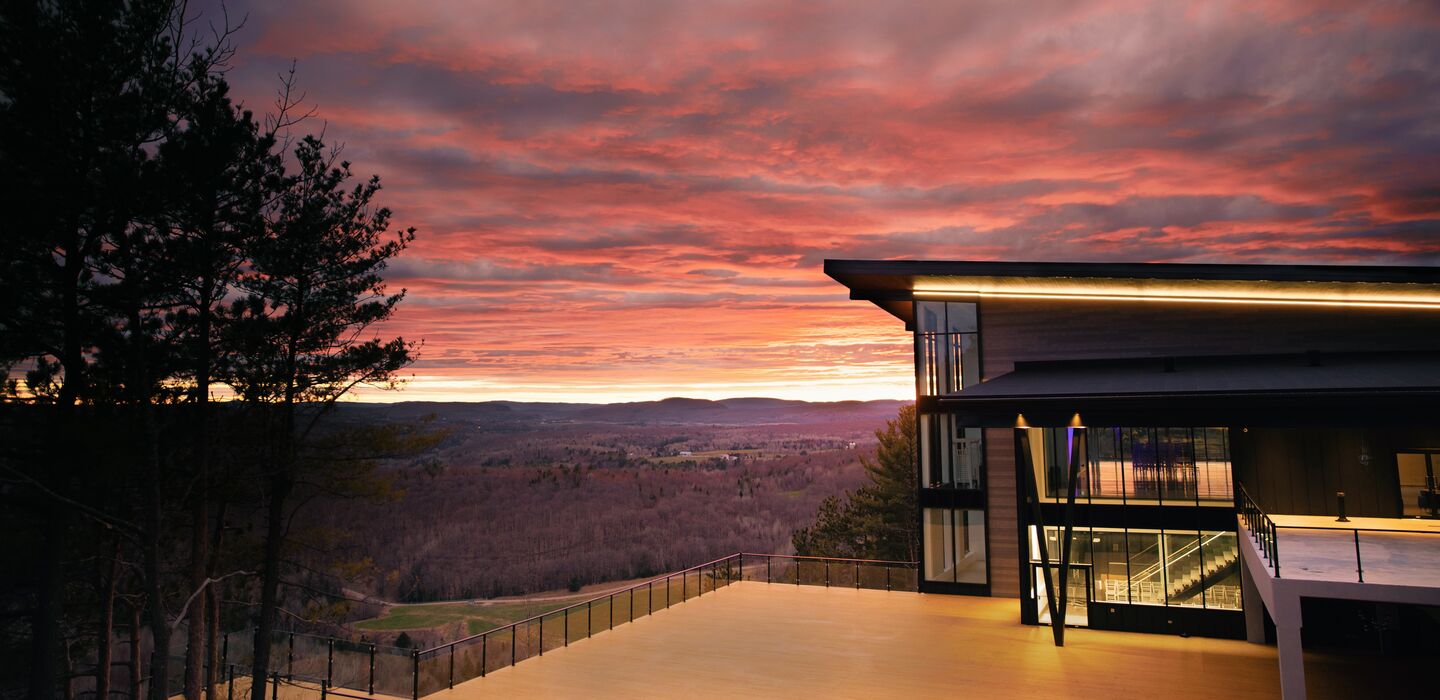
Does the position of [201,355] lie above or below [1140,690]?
above

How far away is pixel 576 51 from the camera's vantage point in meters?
19.0

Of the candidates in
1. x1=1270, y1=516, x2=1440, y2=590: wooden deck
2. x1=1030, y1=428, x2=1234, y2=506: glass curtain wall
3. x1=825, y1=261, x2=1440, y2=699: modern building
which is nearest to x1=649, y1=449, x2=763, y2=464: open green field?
x1=825, y1=261, x2=1440, y2=699: modern building

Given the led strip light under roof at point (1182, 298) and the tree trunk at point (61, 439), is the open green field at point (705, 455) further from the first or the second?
the tree trunk at point (61, 439)

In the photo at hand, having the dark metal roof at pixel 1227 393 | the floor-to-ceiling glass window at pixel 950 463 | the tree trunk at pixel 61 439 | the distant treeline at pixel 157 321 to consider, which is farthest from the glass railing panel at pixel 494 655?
the floor-to-ceiling glass window at pixel 950 463

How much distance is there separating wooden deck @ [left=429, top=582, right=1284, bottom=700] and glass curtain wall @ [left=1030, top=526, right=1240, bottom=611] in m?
0.87

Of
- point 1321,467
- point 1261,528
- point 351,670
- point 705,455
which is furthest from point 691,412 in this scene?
point 1261,528

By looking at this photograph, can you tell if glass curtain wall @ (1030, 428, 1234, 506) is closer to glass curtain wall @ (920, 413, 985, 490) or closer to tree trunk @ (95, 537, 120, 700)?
glass curtain wall @ (920, 413, 985, 490)

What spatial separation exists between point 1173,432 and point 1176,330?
9.17 ft

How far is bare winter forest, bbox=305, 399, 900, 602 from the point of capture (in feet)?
226

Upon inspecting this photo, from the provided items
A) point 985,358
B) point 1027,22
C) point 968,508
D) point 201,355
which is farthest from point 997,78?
point 201,355

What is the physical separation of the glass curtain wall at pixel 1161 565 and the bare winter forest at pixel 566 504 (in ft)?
71.4

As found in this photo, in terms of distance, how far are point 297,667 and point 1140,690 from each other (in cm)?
4099

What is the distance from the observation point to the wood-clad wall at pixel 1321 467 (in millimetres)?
15086

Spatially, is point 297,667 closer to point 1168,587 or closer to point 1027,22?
point 1168,587
